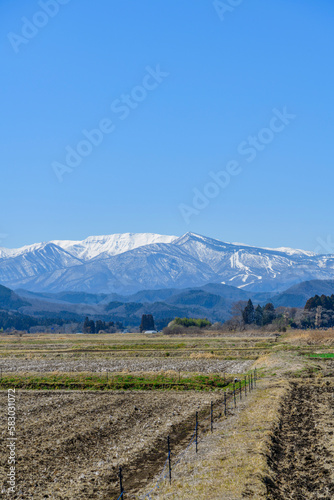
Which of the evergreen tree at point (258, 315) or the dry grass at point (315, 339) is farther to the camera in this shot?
the evergreen tree at point (258, 315)

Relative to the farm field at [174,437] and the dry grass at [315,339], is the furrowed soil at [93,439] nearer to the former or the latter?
the farm field at [174,437]

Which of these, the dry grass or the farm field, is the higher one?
the farm field

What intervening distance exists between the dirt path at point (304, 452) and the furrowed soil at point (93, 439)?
179 inches

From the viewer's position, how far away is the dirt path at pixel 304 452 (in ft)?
52.3

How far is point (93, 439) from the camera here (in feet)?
73.8

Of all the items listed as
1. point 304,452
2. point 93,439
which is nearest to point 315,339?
point 304,452

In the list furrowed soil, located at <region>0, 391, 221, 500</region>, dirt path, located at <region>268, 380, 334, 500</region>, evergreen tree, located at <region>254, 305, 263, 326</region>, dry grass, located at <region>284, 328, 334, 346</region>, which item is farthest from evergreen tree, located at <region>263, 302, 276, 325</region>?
dirt path, located at <region>268, 380, 334, 500</region>

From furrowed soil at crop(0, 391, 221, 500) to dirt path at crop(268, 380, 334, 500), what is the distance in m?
4.55

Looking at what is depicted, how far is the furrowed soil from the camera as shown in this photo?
1670 cm

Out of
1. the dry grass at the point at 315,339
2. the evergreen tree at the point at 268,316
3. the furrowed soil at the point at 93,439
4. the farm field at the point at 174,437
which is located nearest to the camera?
the farm field at the point at 174,437

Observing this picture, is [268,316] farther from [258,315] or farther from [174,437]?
[174,437]

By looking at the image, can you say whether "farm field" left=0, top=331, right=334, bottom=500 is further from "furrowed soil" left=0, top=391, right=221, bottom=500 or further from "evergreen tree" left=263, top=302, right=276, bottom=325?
"evergreen tree" left=263, top=302, right=276, bottom=325

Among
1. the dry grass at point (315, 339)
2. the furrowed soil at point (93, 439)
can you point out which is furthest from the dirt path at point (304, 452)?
the dry grass at point (315, 339)

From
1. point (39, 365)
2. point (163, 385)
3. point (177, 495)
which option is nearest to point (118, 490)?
point (177, 495)
